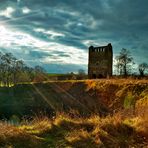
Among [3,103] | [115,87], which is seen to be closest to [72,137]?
[115,87]

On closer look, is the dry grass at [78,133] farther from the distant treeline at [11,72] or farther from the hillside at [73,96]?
the distant treeline at [11,72]

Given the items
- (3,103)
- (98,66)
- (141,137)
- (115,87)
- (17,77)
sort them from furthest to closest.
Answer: (17,77), (98,66), (3,103), (115,87), (141,137)

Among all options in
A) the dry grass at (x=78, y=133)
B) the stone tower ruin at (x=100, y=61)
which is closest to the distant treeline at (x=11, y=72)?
the stone tower ruin at (x=100, y=61)

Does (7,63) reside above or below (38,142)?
above

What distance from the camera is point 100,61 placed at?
66.1 metres

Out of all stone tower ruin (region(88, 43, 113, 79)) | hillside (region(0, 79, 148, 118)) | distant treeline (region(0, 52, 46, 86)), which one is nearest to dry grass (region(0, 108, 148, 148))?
hillside (region(0, 79, 148, 118))

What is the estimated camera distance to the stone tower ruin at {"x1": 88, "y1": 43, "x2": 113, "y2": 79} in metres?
64.4

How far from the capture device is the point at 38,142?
1091 cm

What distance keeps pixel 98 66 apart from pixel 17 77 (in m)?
28.0

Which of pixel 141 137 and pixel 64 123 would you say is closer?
pixel 141 137

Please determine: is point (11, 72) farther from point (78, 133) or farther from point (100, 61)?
point (78, 133)

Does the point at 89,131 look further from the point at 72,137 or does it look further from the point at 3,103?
the point at 3,103

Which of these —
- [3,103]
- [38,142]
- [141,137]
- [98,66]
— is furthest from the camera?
[98,66]

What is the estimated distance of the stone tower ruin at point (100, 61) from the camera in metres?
64.4
